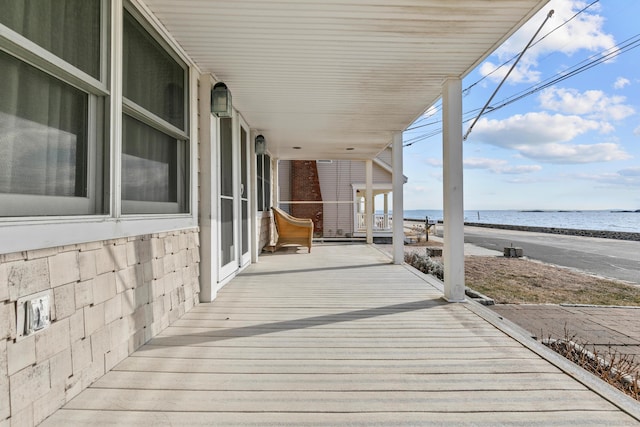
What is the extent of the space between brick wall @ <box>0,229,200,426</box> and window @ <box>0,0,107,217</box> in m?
0.24

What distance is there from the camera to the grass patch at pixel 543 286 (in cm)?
484

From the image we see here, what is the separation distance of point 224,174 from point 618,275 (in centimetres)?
819

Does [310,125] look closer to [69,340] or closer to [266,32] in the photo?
[266,32]

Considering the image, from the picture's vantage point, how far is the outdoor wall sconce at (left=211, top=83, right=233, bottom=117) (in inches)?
132

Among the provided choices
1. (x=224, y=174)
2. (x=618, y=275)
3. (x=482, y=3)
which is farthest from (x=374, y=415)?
(x=618, y=275)

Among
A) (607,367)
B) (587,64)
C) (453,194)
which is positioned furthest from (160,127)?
(587,64)

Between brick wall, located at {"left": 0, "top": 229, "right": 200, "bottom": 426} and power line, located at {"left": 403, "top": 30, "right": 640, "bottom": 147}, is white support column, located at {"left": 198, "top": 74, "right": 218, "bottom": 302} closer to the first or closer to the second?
brick wall, located at {"left": 0, "top": 229, "right": 200, "bottom": 426}

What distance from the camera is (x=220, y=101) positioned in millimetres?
3350

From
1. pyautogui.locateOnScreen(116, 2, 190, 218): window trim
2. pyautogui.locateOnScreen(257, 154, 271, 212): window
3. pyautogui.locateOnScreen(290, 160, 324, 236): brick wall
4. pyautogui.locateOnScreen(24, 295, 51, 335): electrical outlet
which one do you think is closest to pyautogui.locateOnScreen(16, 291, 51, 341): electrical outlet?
pyautogui.locateOnScreen(24, 295, 51, 335): electrical outlet

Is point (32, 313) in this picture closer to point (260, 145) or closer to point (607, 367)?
point (607, 367)

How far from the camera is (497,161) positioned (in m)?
52.4

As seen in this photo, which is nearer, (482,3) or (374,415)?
(374,415)

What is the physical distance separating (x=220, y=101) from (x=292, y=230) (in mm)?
4082

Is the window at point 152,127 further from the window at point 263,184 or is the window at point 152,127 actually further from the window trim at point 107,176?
the window at point 263,184
